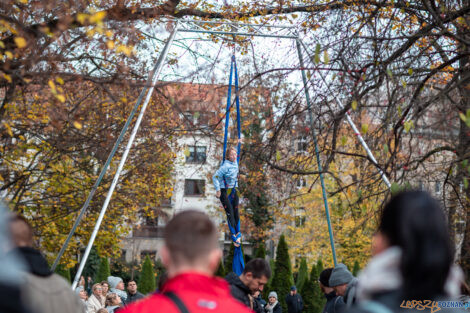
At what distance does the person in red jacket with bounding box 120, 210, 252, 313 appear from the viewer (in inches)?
82.5

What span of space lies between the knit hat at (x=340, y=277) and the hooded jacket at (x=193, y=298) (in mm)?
2929

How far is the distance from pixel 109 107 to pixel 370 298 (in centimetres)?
1252

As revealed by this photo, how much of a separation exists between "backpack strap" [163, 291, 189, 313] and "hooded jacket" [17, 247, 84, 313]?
99 cm

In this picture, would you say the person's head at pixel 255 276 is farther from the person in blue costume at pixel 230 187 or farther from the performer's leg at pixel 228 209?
the performer's leg at pixel 228 209

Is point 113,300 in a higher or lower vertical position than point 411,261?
lower

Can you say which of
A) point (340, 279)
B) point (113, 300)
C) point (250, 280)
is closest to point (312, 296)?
point (113, 300)

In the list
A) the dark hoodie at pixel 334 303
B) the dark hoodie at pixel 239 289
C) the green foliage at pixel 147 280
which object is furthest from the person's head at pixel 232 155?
the green foliage at pixel 147 280

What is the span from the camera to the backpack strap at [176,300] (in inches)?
81.5

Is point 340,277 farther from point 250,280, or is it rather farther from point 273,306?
point 273,306

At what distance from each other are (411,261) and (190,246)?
0.84 metres

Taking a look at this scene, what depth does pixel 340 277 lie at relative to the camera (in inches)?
196

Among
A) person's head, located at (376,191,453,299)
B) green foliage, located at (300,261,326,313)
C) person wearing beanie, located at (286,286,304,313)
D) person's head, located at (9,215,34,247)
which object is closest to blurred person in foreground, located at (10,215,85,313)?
person's head, located at (9,215,34,247)

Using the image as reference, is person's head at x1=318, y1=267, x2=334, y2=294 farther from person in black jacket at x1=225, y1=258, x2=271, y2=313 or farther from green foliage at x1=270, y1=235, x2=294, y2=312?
green foliage at x1=270, y1=235, x2=294, y2=312

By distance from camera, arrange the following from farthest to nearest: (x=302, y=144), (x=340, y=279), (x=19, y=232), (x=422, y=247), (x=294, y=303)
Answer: (x=294, y=303) < (x=302, y=144) < (x=340, y=279) < (x=19, y=232) < (x=422, y=247)
